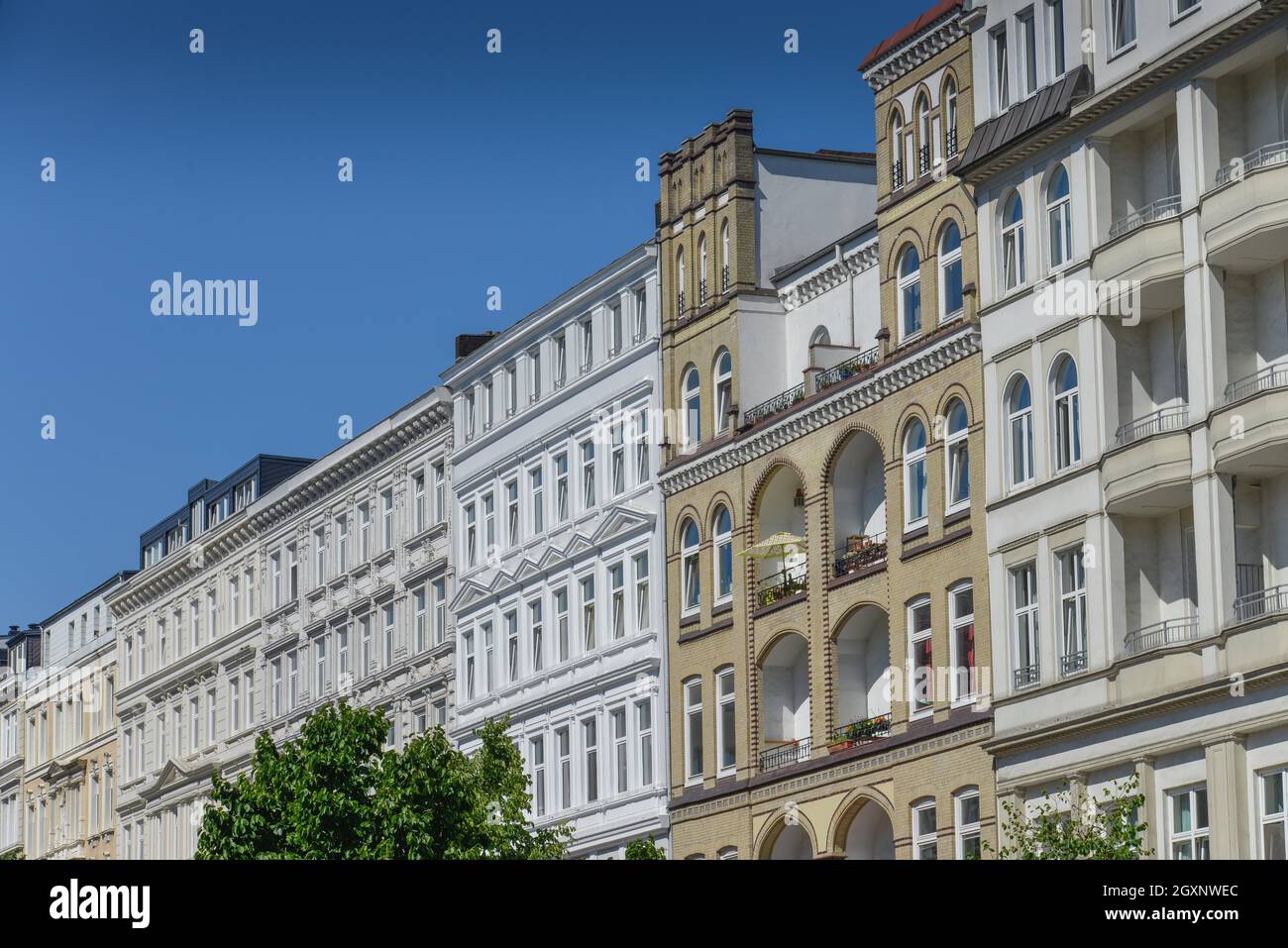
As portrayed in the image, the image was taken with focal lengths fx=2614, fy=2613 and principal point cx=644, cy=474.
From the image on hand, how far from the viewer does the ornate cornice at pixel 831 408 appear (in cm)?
5302

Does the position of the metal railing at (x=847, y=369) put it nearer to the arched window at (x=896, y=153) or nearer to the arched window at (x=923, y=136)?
the arched window at (x=896, y=153)

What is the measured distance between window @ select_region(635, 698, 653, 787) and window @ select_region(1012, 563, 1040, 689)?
16.8 meters

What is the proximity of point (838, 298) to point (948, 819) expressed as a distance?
48.3 ft

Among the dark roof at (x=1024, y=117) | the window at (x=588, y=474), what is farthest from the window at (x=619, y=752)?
the dark roof at (x=1024, y=117)

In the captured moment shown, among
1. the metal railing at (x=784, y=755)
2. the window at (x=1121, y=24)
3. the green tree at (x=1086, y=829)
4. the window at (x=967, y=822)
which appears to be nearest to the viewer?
the green tree at (x=1086, y=829)

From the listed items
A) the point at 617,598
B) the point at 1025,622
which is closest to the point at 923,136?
the point at 1025,622

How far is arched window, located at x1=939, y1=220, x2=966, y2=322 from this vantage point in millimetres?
53688

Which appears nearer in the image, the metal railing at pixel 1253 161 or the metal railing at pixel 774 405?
the metal railing at pixel 1253 161

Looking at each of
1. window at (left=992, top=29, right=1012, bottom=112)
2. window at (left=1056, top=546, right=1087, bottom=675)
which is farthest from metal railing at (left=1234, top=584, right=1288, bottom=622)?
window at (left=992, top=29, right=1012, bottom=112)

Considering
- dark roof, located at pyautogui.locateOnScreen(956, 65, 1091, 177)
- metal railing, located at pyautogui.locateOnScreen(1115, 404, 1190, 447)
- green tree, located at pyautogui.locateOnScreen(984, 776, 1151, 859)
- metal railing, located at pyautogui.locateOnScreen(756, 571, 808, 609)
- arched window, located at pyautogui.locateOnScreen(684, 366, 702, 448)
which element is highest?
dark roof, located at pyautogui.locateOnScreen(956, 65, 1091, 177)

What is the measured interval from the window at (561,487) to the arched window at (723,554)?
8737mm

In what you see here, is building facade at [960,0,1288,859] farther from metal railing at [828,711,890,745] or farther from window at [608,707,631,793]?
window at [608,707,631,793]
